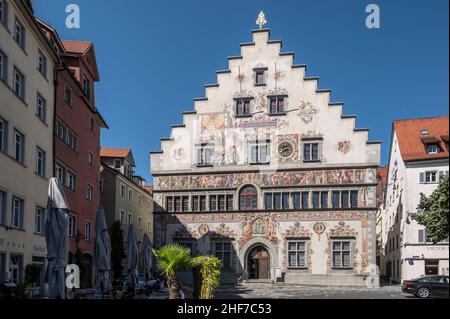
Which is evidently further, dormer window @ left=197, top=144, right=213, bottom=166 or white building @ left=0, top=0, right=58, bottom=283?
dormer window @ left=197, top=144, right=213, bottom=166

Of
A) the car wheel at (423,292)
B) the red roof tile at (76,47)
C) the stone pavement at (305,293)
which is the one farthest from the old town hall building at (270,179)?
the car wheel at (423,292)

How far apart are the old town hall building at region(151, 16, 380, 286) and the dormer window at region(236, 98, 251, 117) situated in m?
0.06

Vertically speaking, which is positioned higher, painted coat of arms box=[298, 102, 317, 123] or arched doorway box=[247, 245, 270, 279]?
painted coat of arms box=[298, 102, 317, 123]

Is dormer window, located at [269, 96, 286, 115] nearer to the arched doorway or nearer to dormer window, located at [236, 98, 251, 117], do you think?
dormer window, located at [236, 98, 251, 117]

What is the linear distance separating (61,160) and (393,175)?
1983 cm

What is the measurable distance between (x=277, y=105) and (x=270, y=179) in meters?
4.56

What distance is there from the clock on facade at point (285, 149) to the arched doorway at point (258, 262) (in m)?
5.83

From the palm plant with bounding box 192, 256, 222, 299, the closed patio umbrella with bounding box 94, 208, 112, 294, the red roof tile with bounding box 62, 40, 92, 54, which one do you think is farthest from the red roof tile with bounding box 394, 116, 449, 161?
the red roof tile with bounding box 62, 40, 92, 54

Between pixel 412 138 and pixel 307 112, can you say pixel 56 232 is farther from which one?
pixel 307 112

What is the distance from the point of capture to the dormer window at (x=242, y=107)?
34656mm

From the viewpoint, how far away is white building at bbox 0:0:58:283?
18031mm

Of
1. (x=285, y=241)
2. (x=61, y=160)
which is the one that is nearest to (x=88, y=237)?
(x=61, y=160)

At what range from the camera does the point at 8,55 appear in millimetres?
18344

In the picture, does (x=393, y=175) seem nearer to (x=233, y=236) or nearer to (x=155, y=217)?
(x=233, y=236)
